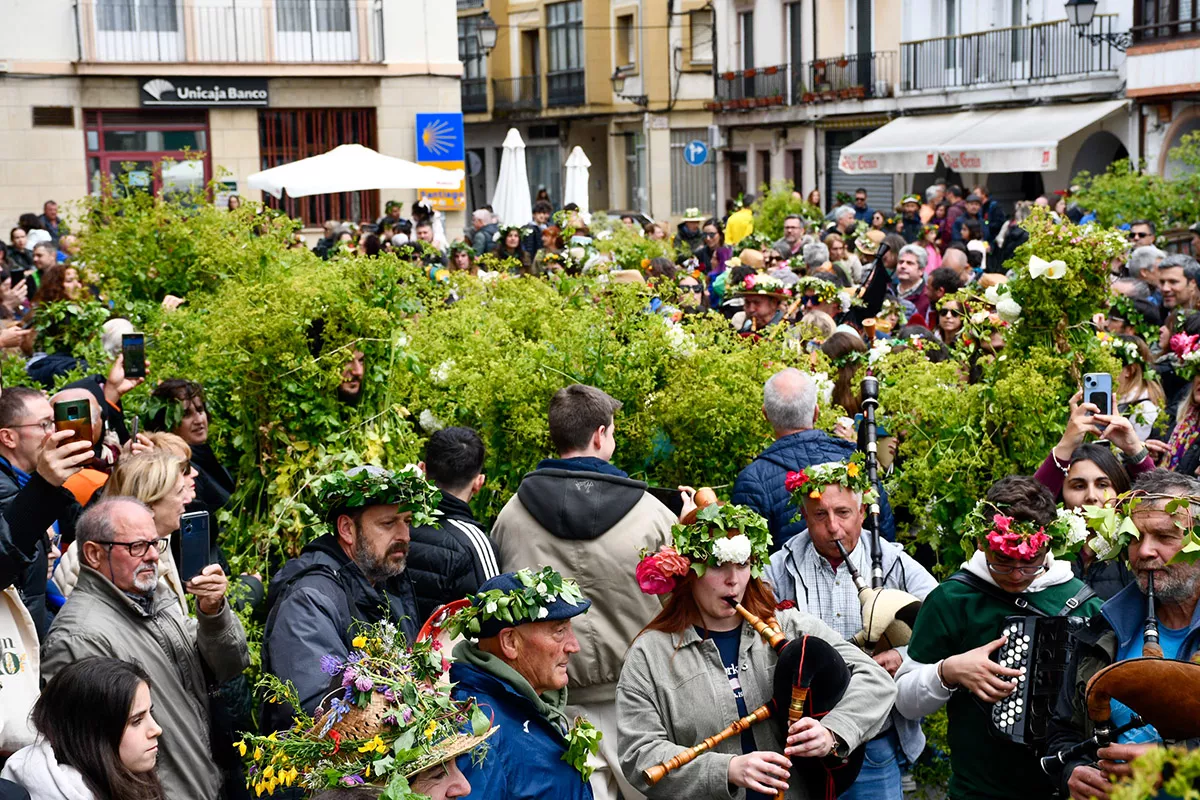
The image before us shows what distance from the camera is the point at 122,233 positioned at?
1123 centimetres

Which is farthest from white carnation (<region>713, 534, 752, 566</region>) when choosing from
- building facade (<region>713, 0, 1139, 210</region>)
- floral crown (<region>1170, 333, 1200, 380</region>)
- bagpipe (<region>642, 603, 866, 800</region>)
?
building facade (<region>713, 0, 1139, 210</region>)

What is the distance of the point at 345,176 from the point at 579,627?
13299 mm

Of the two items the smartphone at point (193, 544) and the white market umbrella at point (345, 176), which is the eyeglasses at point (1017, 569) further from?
the white market umbrella at point (345, 176)

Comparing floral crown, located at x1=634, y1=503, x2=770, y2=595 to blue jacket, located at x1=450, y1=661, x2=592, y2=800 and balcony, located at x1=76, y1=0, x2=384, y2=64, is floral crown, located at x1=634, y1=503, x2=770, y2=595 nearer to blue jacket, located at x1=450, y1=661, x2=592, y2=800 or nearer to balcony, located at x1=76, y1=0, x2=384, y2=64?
blue jacket, located at x1=450, y1=661, x2=592, y2=800

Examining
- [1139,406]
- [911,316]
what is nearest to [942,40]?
[911,316]

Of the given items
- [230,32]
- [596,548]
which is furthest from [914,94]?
[596,548]

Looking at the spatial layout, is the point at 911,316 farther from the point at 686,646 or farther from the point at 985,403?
the point at 686,646

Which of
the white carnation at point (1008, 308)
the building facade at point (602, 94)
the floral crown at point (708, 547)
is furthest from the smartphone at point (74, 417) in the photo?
the building facade at point (602, 94)

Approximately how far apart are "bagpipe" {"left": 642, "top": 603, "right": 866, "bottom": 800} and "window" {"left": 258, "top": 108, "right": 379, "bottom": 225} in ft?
81.0

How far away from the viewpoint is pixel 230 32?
27922 mm

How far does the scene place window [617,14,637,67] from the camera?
142 feet

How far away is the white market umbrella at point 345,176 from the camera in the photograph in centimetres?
1775

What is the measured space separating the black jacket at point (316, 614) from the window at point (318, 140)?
23.7 meters

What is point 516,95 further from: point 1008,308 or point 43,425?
point 43,425
